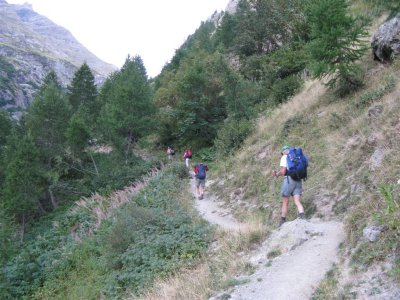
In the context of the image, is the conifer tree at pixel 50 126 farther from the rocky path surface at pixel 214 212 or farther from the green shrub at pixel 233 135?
the rocky path surface at pixel 214 212

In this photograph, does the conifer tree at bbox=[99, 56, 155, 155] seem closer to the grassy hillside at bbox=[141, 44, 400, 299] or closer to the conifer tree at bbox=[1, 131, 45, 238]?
the conifer tree at bbox=[1, 131, 45, 238]

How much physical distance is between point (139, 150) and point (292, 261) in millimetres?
31121

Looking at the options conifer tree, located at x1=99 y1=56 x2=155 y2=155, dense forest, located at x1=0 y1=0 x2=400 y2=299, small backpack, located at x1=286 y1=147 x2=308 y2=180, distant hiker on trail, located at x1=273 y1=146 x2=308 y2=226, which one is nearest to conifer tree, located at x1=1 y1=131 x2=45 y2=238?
dense forest, located at x1=0 y1=0 x2=400 y2=299

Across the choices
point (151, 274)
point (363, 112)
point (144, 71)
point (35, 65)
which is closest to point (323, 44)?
point (363, 112)

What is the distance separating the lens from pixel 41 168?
29.4 m

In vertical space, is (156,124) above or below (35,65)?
below

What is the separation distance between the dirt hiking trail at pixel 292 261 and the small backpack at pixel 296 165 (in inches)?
44.8

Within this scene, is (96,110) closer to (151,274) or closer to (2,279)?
(2,279)

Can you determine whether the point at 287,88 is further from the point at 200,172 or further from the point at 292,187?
the point at 292,187

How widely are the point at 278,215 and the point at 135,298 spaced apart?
178 inches

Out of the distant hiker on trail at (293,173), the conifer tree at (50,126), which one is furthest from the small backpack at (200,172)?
the conifer tree at (50,126)

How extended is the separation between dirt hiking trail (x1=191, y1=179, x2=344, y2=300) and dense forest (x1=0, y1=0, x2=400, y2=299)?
241cm

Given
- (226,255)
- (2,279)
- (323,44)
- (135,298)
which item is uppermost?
(323,44)

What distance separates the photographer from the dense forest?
40.0 ft
